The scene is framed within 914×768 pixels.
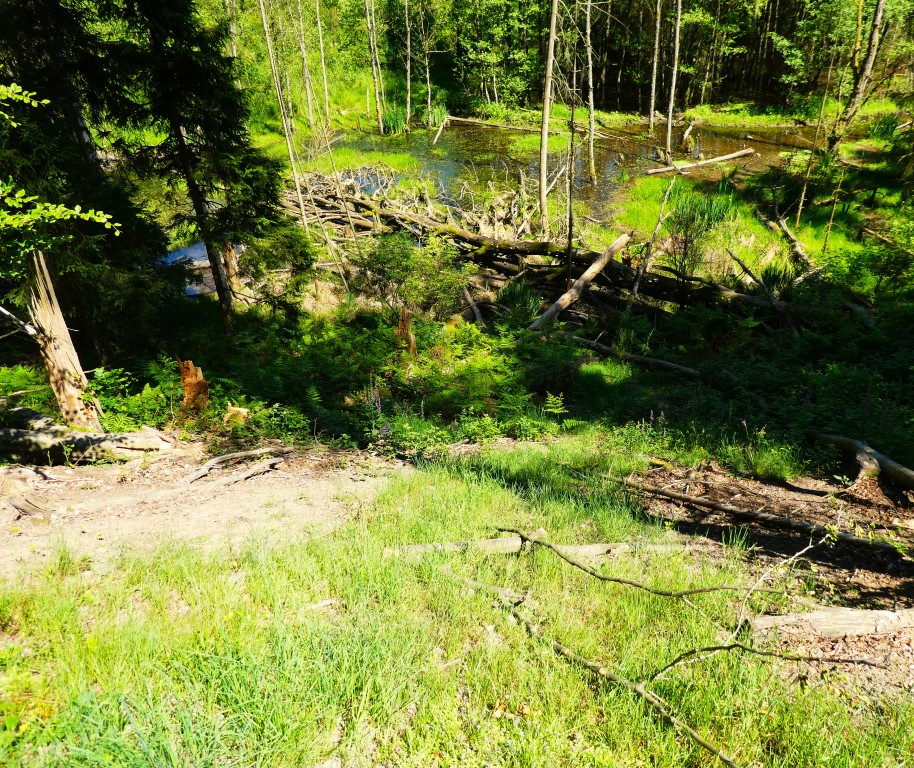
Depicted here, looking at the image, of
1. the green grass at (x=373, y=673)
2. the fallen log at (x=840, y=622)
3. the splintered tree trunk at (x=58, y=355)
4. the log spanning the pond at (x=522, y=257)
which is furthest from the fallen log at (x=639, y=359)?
the splintered tree trunk at (x=58, y=355)

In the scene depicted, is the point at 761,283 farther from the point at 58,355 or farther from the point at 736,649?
the point at 58,355

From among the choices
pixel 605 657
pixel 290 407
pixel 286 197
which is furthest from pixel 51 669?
pixel 286 197

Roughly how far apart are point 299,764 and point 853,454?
7.23 m

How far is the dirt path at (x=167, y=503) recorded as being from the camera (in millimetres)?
4648

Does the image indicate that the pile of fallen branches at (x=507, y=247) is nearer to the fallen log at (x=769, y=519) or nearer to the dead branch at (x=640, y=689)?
the fallen log at (x=769, y=519)

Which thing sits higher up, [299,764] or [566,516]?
[299,764]

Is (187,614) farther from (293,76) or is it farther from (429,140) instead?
(293,76)

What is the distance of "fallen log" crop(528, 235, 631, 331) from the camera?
12688mm

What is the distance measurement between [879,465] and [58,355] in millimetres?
10604

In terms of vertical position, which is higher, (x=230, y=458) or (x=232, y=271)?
(x=232, y=271)

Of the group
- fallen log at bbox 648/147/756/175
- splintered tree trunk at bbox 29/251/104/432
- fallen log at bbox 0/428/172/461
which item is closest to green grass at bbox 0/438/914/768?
fallen log at bbox 0/428/172/461

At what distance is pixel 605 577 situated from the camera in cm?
372

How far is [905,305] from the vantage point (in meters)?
10.6

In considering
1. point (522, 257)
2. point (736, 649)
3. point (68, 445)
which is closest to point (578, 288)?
point (522, 257)
